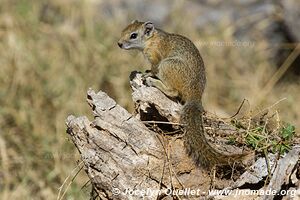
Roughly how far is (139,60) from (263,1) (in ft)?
6.28

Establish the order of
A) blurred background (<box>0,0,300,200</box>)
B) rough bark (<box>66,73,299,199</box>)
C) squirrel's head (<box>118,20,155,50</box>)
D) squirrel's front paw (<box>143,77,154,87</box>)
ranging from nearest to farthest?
rough bark (<box>66,73,299,199</box>)
squirrel's front paw (<box>143,77,154,87</box>)
squirrel's head (<box>118,20,155,50</box>)
blurred background (<box>0,0,300,200</box>)

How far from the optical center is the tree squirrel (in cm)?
387

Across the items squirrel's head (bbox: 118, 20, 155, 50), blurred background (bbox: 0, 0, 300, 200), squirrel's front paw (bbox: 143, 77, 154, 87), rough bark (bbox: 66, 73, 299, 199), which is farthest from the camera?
blurred background (bbox: 0, 0, 300, 200)

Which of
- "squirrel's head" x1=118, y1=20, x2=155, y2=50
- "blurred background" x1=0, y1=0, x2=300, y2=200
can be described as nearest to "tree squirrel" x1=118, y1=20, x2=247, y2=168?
"squirrel's head" x1=118, y1=20, x2=155, y2=50

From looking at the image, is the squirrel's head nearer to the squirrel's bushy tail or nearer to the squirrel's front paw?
the squirrel's front paw

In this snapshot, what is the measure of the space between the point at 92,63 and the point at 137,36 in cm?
245

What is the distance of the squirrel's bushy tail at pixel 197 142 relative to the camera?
381 cm

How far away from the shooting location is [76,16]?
28.9 ft

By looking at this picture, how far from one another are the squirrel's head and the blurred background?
174 centimetres

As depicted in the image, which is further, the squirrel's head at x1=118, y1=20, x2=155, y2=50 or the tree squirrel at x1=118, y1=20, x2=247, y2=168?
the squirrel's head at x1=118, y1=20, x2=155, y2=50

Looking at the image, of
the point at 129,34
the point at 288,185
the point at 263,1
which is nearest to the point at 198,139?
the point at 288,185

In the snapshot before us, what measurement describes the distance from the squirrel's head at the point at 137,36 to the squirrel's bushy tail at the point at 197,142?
1.32 metres

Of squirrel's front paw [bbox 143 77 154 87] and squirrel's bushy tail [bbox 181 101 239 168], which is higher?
squirrel's front paw [bbox 143 77 154 87]

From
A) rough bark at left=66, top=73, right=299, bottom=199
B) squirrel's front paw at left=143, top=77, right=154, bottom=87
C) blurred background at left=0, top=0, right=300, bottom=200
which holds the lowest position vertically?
rough bark at left=66, top=73, right=299, bottom=199
